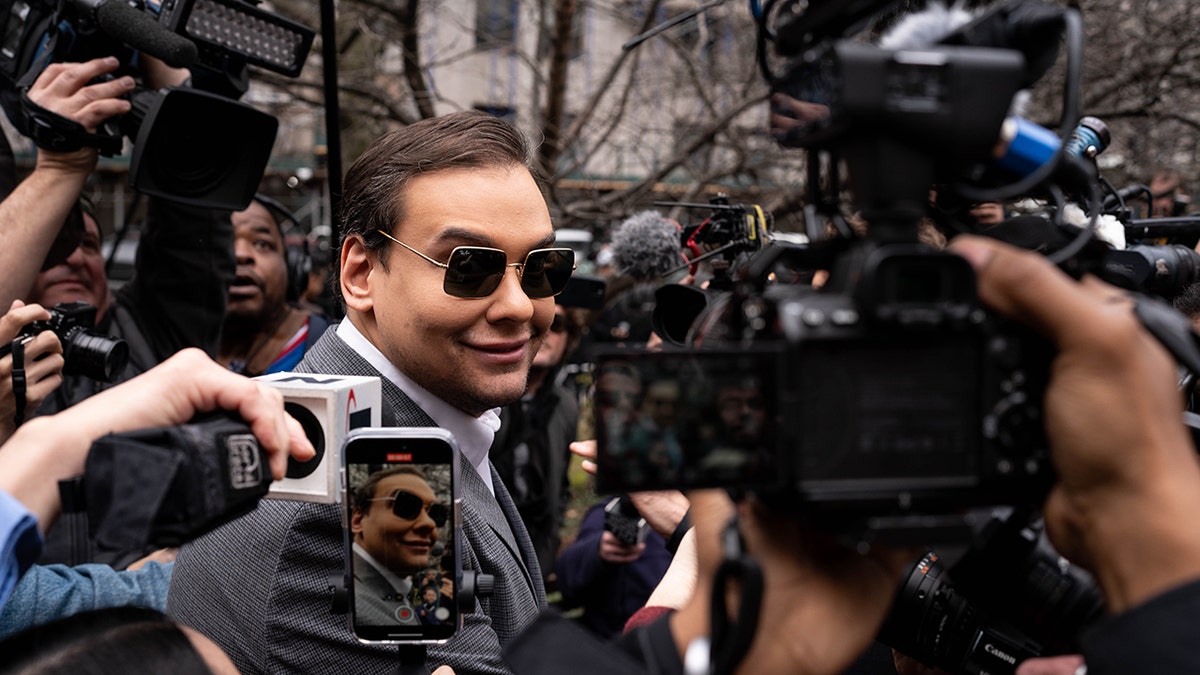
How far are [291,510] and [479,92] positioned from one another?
8623 millimetres

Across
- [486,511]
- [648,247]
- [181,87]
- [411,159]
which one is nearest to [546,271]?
[411,159]

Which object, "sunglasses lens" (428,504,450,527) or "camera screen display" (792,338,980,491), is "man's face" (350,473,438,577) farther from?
"camera screen display" (792,338,980,491)

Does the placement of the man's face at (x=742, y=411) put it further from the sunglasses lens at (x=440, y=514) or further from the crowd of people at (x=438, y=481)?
the sunglasses lens at (x=440, y=514)

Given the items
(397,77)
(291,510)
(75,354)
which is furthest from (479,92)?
(291,510)

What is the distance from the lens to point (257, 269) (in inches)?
176

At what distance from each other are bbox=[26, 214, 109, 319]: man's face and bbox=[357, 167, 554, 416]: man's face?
1.84m

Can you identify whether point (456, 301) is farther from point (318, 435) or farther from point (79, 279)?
point (79, 279)

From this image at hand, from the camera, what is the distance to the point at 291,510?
5.72 ft

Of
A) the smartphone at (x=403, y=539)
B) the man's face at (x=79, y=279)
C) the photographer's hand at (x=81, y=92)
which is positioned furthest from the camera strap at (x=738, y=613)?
the man's face at (x=79, y=279)

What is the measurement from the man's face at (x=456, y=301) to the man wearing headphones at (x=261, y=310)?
2.38m

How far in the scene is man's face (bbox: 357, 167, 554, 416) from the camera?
6.84 ft

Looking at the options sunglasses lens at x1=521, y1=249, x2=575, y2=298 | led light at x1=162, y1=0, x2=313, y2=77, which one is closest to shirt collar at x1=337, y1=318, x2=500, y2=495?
sunglasses lens at x1=521, y1=249, x2=575, y2=298

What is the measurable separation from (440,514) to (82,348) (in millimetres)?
1546

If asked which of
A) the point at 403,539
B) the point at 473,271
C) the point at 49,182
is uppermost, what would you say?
the point at 49,182
